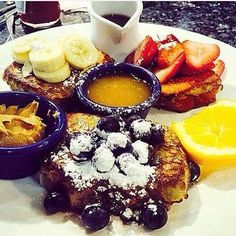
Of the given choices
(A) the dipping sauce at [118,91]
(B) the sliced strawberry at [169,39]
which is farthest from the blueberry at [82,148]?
(B) the sliced strawberry at [169,39]

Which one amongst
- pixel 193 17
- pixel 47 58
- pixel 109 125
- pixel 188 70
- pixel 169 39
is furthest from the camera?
pixel 193 17

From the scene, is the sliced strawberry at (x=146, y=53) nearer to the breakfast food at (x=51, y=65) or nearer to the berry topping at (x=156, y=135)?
the breakfast food at (x=51, y=65)

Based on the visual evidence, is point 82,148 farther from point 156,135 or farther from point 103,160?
point 156,135

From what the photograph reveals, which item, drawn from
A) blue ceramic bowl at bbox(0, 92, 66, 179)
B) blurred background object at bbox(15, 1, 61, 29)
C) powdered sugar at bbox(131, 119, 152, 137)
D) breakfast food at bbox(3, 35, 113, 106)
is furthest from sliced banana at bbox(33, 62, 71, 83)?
blurred background object at bbox(15, 1, 61, 29)

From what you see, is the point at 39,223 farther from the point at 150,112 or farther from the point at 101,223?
the point at 150,112

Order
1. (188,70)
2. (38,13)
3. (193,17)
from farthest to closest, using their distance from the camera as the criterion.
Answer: (193,17)
(38,13)
(188,70)

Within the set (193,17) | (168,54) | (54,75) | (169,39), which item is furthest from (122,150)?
(193,17)
